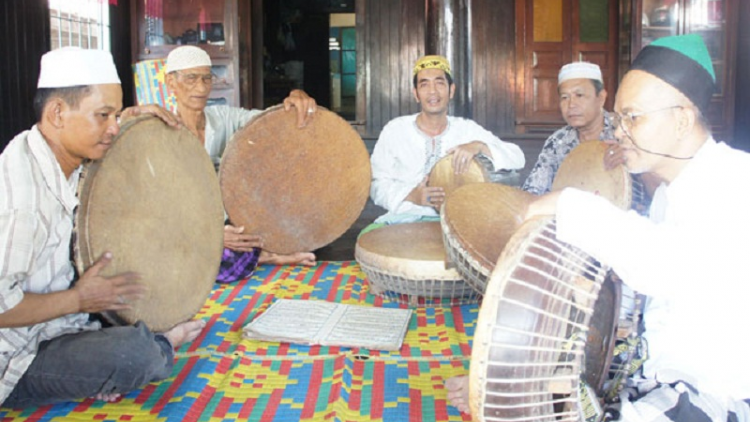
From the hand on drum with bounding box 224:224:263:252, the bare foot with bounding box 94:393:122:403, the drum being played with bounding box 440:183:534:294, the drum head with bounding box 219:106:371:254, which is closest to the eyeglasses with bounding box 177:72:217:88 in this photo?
the drum head with bounding box 219:106:371:254

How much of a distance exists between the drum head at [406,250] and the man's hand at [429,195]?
0.35 ft

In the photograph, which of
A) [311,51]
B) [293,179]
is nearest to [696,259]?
[293,179]

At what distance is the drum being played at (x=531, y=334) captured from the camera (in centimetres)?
133

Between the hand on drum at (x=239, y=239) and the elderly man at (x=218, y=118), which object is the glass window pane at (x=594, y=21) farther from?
the hand on drum at (x=239, y=239)

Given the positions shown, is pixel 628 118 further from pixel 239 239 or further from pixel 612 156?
pixel 239 239

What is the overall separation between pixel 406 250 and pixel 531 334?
171cm

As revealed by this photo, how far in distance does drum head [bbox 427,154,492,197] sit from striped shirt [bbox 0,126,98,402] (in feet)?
5.82

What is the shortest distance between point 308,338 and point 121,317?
0.77 m

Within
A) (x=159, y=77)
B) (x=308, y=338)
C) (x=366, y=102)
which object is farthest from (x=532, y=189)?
(x=366, y=102)

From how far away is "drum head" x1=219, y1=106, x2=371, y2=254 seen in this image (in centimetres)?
332

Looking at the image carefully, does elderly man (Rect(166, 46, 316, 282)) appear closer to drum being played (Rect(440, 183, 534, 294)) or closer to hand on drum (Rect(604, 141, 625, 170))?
drum being played (Rect(440, 183, 534, 294))

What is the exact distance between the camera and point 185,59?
12.2 feet

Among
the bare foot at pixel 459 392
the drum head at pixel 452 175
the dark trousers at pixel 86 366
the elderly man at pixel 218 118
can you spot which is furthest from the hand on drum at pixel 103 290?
the drum head at pixel 452 175

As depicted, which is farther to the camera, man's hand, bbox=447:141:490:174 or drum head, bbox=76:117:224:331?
man's hand, bbox=447:141:490:174
